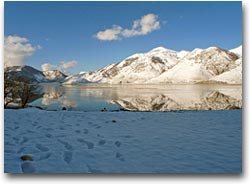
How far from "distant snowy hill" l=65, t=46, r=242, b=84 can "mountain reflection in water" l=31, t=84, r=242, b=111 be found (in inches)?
3.8

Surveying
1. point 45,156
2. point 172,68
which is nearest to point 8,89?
point 45,156

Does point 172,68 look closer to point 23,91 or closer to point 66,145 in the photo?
point 66,145

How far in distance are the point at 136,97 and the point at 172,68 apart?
1.76 feet

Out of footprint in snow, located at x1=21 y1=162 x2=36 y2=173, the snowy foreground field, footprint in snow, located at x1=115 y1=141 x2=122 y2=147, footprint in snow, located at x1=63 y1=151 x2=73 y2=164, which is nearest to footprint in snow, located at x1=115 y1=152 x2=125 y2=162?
the snowy foreground field

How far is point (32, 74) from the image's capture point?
3047 millimetres

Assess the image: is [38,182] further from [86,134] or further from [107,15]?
[107,15]

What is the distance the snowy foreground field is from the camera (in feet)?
7.15

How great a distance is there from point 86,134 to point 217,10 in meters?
1.78

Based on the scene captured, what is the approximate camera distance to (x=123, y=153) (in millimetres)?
2297

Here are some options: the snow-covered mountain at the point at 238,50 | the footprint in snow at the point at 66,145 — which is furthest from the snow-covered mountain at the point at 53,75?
the snow-covered mountain at the point at 238,50

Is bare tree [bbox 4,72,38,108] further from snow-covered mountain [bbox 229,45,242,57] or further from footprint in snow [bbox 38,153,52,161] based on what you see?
snow-covered mountain [bbox 229,45,242,57]

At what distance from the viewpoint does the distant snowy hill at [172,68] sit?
2.88 meters

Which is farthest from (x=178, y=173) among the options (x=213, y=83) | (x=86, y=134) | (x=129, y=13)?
(x=129, y=13)

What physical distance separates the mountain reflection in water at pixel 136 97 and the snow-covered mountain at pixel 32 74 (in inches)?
4.3
